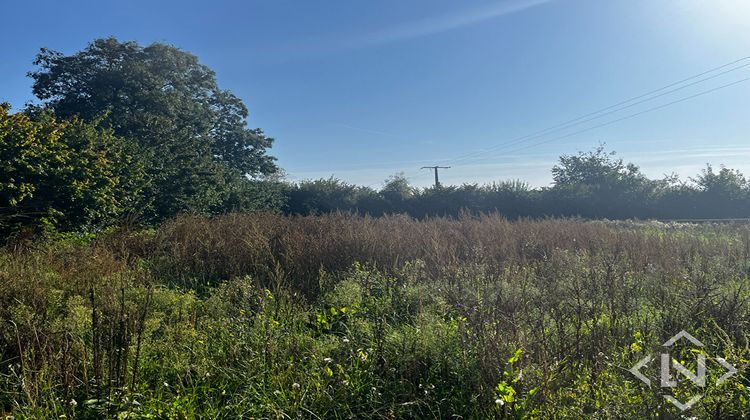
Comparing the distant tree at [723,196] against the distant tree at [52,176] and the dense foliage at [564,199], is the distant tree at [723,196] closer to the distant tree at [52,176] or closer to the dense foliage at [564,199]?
the dense foliage at [564,199]

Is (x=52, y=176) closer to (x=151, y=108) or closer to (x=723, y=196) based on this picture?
(x=151, y=108)

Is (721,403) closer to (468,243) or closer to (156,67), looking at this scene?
(468,243)

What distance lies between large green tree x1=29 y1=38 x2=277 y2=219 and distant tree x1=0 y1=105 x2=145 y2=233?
3801mm

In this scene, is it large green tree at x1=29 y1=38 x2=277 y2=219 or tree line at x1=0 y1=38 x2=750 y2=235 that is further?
large green tree at x1=29 y1=38 x2=277 y2=219

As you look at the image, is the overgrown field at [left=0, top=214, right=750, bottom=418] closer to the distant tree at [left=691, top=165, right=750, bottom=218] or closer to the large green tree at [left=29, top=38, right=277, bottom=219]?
the large green tree at [left=29, top=38, right=277, bottom=219]

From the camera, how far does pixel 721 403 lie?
1900 millimetres

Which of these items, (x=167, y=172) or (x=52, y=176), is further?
(x=167, y=172)

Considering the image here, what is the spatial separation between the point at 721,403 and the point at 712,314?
5.77ft

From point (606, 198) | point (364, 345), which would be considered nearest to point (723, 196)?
point (606, 198)

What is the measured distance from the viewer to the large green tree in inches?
563

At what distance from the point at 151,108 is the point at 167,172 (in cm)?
524

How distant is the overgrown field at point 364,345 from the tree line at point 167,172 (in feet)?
9.88

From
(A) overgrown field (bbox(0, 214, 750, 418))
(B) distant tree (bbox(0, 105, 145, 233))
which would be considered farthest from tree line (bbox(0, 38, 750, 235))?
(A) overgrown field (bbox(0, 214, 750, 418))

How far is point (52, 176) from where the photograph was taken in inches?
298
